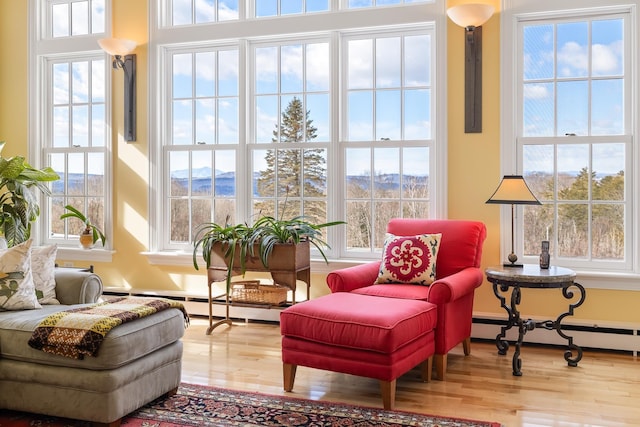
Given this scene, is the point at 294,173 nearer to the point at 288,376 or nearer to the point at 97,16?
the point at 288,376

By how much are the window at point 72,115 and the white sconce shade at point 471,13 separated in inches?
129

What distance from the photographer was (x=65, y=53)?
5988 mm

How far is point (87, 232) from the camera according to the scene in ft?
19.1

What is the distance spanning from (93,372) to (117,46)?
135 inches

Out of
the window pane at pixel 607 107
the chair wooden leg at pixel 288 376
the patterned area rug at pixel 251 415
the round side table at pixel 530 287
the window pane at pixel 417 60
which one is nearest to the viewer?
the patterned area rug at pixel 251 415

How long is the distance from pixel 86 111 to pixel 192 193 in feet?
4.68

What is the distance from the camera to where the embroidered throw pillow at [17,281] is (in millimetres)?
3436

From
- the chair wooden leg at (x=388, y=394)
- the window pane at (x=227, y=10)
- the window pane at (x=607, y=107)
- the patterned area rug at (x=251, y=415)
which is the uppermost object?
the window pane at (x=227, y=10)

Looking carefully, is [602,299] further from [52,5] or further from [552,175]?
[52,5]

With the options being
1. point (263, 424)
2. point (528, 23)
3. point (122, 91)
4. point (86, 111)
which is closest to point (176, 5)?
point (122, 91)

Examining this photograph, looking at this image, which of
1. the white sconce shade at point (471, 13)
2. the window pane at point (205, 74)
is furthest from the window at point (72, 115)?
the white sconce shade at point (471, 13)

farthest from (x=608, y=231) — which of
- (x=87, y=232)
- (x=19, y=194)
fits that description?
(x=19, y=194)

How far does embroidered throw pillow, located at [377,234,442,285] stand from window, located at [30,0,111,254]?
118 inches

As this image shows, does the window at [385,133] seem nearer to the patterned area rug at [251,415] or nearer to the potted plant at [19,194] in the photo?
the patterned area rug at [251,415]
